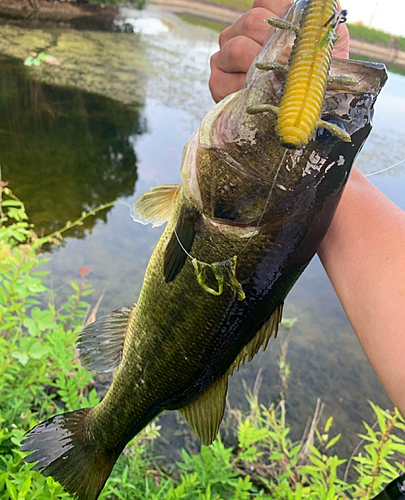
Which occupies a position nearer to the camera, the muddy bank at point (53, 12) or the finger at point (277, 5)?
the finger at point (277, 5)

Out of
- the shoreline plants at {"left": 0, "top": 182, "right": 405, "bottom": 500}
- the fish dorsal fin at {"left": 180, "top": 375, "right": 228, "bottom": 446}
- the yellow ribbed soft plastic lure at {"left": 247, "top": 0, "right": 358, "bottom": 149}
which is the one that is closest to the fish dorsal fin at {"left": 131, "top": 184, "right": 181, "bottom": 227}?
the fish dorsal fin at {"left": 180, "top": 375, "right": 228, "bottom": 446}

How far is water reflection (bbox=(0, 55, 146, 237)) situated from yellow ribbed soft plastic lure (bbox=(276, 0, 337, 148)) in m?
4.92

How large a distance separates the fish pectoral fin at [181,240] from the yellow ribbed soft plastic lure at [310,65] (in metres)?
0.54

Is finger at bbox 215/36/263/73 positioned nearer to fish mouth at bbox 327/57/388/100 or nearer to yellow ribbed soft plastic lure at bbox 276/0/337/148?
fish mouth at bbox 327/57/388/100

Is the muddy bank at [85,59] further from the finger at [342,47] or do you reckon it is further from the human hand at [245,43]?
the finger at [342,47]

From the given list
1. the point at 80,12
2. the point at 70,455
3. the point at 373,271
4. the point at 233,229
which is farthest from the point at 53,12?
the point at 373,271

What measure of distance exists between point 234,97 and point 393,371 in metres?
0.88

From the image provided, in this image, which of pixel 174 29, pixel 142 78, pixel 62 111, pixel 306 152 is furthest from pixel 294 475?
pixel 174 29

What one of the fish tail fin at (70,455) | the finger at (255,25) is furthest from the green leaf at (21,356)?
the finger at (255,25)

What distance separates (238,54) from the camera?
132cm

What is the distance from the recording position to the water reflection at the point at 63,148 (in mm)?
6016

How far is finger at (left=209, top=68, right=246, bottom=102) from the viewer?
1.45 metres

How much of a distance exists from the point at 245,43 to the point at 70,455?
156cm

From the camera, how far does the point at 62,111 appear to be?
8609 mm
